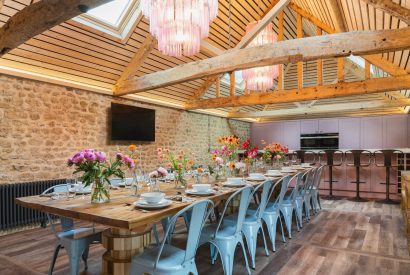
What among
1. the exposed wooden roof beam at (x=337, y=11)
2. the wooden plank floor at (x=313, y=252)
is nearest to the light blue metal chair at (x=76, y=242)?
the wooden plank floor at (x=313, y=252)

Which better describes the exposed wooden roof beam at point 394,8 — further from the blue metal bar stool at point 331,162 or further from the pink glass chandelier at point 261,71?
the blue metal bar stool at point 331,162

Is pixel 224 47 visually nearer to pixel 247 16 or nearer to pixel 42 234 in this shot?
pixel 247 16

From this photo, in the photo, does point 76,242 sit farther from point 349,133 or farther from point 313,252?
point 349,133

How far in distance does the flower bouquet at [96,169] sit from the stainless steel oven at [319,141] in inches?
366

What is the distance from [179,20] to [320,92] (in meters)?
4.15

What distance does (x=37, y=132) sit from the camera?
4871mm

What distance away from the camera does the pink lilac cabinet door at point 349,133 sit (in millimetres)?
9945

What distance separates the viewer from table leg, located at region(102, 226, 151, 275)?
244 centimetres

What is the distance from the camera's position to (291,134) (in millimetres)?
11133

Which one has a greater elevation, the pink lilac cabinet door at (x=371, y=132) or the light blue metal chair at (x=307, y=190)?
the pink lilac cabinet door at (x=371, y=132)

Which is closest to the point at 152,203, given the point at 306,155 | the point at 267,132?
the point at 306,155

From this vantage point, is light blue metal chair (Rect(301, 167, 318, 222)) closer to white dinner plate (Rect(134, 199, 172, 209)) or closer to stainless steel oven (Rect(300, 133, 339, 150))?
white dinner plate (Rect(134, 199, 172, 209))

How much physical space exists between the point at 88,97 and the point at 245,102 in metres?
3.65

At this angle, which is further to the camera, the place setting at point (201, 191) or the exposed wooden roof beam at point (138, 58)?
the exposed wooden roof beam at point (138, 58)
